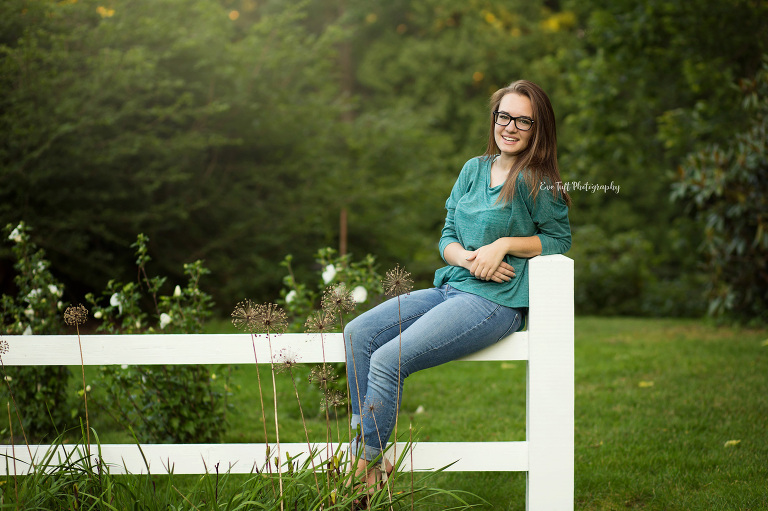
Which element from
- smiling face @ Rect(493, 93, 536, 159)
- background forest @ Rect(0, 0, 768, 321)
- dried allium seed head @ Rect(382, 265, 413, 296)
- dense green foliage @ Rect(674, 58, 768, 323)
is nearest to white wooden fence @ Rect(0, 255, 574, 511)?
dried allium seed head @ Rect(382, 265, 413, 296)

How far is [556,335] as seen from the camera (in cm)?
213

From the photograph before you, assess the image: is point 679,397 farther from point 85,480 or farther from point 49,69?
point 49,69

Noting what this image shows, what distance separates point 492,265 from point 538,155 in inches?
18.5

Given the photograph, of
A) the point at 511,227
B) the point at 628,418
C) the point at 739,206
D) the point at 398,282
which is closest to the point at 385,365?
the point at 398,282

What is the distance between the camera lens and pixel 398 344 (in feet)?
6.88

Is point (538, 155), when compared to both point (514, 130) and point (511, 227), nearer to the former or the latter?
point (514, 130)

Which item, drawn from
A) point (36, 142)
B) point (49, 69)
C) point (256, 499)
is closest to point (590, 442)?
point (256, 499)

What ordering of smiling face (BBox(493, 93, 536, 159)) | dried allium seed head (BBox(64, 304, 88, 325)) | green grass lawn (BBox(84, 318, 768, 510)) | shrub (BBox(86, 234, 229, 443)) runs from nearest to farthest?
dried allium seed head (BBox(64, 304, 88, 325)), smiling face (BBox(493, 93, 536, 159)), green grass lawn (BBox(84, 318, 768, 510)), shrub (BBox(86, 234, 229, 443))

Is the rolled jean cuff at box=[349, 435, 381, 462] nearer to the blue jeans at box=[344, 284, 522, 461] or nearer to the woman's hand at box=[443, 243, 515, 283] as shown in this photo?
the blue jeans at box=[344, 284, 522, 461]

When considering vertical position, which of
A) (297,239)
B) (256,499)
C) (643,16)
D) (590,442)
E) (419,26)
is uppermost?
(419,26)

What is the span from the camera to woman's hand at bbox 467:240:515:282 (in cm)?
222

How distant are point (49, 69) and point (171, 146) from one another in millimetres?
1363

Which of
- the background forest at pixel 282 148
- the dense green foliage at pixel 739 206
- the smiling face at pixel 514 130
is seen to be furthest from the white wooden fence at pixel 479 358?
the dense green foliage at pixel 739 206

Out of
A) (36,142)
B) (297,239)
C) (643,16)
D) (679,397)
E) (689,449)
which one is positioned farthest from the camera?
(297,239)
